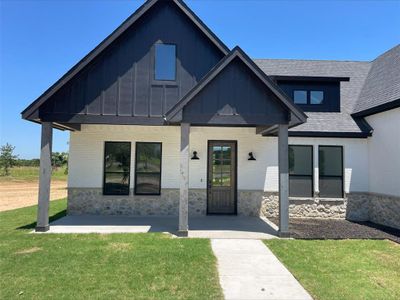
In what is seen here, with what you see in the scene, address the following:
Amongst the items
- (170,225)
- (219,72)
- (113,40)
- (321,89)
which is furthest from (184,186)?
(321,89)

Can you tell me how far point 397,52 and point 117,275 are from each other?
14695 millimetres

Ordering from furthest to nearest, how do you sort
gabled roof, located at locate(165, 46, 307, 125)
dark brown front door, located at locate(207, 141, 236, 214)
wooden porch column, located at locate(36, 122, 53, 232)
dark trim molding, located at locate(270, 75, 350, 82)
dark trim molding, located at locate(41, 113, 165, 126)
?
dark trim molding, located at locate(270, 75, 350, 82) < dark brown front door, located at locate(207, 141, 236, 214) < dark trim molding, located at locate(41, 113, 165, 126) < wooden porch column, located at locate(36, 122, 53, 232) < gabled roof, located at locate(165, 46, 307, 125)

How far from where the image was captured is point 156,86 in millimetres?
9625

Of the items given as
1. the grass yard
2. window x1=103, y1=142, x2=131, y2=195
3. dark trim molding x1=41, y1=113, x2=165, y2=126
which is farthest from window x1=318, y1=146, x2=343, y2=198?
window x1=103, y1=142, x2=131, y2=195

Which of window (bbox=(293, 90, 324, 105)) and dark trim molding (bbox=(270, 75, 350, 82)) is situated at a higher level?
dark trim molding (bbox=(270, 75, 350, 82))

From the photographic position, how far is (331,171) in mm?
11930

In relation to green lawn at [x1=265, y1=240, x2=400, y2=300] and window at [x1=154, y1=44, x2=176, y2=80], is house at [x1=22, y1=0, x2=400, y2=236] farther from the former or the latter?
green lawn at [x1=265, y1=240, x2=400, y2=300]

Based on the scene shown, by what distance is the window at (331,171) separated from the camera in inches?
468

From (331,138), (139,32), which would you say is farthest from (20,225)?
(331,138)

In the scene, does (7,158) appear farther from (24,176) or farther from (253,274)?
(253,274)

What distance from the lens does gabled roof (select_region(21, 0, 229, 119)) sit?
8.68m

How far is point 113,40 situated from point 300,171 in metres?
8.79

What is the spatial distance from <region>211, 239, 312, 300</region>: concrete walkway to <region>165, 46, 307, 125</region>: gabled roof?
3873mm

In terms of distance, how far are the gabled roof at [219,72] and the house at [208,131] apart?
0.04 meters
